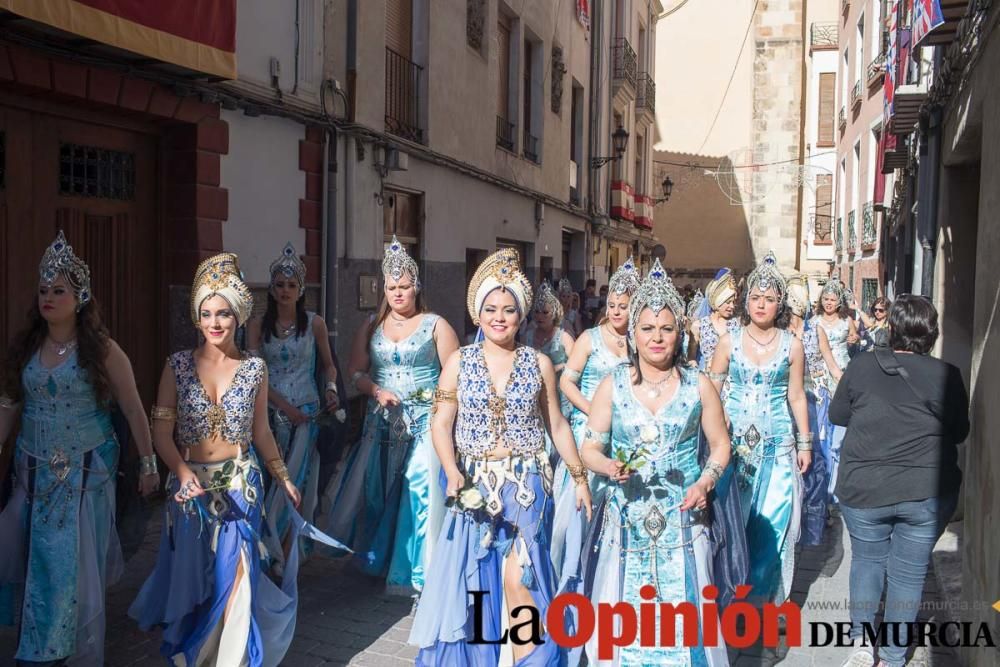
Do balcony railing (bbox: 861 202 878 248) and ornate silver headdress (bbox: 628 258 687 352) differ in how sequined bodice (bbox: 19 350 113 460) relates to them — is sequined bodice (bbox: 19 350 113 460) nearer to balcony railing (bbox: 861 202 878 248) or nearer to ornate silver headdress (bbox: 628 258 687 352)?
ornate silver headdress (bbox: 628 258 687 352)

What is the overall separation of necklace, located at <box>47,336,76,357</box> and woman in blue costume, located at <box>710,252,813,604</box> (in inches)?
144

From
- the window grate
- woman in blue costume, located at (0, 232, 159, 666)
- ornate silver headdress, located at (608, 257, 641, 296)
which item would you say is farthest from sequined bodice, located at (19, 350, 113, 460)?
ornate silver headdress, located at (608, 257, 641, 296)

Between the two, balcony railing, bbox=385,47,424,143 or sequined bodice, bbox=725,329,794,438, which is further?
balcony railing, bbox=385,47,424,143

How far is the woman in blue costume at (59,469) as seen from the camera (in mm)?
4301

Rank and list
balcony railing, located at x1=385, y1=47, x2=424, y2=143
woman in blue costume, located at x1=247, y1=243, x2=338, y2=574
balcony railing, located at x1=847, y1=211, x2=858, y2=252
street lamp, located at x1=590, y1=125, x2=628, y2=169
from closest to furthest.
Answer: woman in blue costume, located at x1=247, y1=243, x2=338, y2=574 < balcony railing, located at x1=385, y1=47, x2=424, y2=143 < balcony railing, located at x1=847, y1=211, x2=858, y2=252 < street lamp, located at x1=590, y1=125, x2=628, y2=169

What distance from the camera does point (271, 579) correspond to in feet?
15.3

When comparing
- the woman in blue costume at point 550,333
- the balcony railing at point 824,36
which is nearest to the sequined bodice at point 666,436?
the woman in blue costume at point 550,333

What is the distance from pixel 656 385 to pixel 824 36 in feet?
94.9

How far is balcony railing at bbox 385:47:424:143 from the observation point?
1165cm

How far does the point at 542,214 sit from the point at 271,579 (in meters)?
14.6

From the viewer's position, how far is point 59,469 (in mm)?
4340

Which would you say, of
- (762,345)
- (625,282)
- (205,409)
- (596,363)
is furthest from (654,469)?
(625,282)

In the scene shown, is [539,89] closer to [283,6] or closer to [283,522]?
[283,6]

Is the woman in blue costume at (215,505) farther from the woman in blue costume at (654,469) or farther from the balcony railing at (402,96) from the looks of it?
the balcony railing at (402,96)
